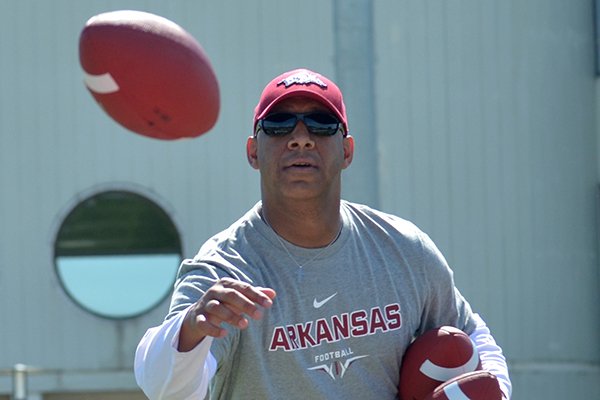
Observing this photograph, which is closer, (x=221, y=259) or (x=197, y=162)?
(x=221, y=259)

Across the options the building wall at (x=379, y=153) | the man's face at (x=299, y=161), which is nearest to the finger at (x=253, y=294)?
the man's face at (x=299, y=161)

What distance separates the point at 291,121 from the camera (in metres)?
3.01

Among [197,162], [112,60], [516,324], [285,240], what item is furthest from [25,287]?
[285,240]

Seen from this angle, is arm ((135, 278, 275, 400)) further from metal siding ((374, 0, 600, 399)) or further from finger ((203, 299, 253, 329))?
metal siding ((374, 0, 600, 399))

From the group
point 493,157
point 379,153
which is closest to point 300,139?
point 379,153

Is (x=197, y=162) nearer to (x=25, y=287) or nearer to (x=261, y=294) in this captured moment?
(x=25, y=287)

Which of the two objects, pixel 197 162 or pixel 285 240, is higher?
pixel 285 240

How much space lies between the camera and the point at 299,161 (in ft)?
9.80

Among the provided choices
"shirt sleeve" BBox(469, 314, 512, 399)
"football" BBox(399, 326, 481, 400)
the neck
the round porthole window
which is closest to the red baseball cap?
the neck

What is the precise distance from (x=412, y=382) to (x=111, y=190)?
671cm

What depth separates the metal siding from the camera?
9602 millimetres

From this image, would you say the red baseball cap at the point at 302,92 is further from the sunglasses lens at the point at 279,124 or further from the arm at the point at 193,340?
the arm at the point at 193,340

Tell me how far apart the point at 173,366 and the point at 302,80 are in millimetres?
789

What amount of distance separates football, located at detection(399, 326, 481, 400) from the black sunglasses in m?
0.57
